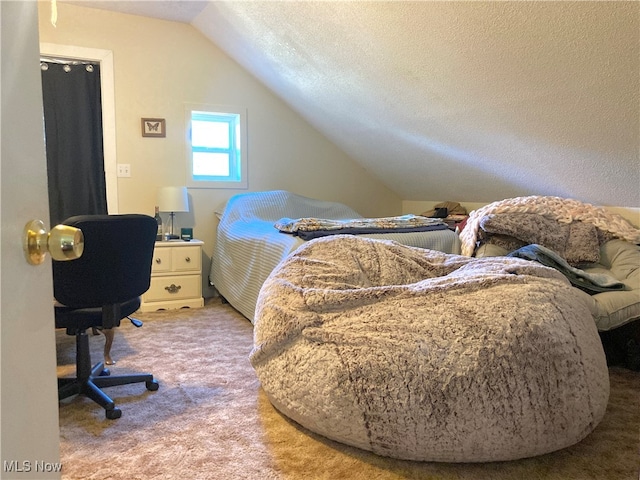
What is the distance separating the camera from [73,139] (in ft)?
12.1

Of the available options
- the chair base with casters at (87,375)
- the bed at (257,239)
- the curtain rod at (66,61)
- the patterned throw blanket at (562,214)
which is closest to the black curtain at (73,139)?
the curtain rod at (66,61)

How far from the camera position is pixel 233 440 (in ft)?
5.56

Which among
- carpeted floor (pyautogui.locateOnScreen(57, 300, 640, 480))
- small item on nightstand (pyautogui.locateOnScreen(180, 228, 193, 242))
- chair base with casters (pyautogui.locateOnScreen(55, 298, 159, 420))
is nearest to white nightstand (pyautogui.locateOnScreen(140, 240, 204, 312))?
small item on nightstand (pyautogui.locateOnScreen(180, 228, 193, 242))

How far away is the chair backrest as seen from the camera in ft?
5.97

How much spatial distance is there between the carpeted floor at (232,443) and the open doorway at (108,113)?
5.75 ft

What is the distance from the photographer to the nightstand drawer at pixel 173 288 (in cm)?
362

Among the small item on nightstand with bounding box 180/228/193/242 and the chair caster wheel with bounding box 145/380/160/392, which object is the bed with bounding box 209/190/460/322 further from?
the chair caster wheel with bounding box 145/380/160/392

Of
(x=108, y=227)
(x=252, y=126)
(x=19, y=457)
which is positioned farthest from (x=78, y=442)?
(x=252, y=126)

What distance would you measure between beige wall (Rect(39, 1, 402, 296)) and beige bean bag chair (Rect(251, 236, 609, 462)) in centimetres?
256

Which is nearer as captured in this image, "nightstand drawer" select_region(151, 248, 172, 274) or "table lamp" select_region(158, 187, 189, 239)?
"nightstand drawer" select_region(151, 248, 172, 274)

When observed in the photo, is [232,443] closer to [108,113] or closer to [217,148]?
[108,113]

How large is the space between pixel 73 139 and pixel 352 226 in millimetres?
2364

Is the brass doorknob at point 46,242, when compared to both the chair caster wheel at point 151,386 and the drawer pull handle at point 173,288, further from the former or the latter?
the drawer pull handle at point 173,288

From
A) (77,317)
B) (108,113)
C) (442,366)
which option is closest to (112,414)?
(77,317)
